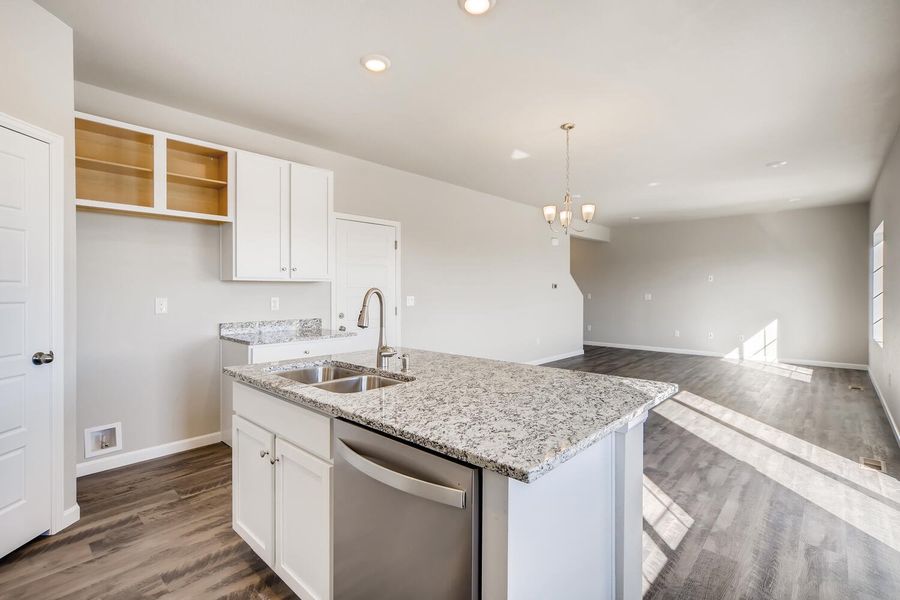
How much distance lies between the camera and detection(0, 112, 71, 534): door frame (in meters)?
2.16

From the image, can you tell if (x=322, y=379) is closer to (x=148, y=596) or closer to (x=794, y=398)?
(x=148, y=596)

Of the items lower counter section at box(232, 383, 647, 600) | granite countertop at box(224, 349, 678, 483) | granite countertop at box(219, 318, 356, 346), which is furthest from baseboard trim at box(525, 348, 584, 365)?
lower counter section at box(232, 383, 647, 600)

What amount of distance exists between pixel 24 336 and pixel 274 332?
1731mm

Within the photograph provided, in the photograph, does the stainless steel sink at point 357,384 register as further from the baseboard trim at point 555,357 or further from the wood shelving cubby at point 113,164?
the baseboard trim at point 555,357

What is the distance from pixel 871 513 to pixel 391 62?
370cm

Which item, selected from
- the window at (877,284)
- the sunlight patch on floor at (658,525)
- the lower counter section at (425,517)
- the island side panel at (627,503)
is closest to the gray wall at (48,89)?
the lower counter section at (425,517)

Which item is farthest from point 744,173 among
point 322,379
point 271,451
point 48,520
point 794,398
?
point 48,520

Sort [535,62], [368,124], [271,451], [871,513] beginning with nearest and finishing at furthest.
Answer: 1. [271,451]
2. [871,513]
3. [535,62]
4. [368,124]

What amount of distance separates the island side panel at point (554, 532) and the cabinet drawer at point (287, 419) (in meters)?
0.68

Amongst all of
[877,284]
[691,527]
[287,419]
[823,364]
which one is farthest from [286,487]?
[823,364]

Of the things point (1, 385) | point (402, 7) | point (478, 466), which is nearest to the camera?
point (478, 466)

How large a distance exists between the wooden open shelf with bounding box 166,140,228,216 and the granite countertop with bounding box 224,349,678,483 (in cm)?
192

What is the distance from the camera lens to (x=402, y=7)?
6.84 ft

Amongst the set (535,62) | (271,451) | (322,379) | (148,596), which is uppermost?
(535,62)
